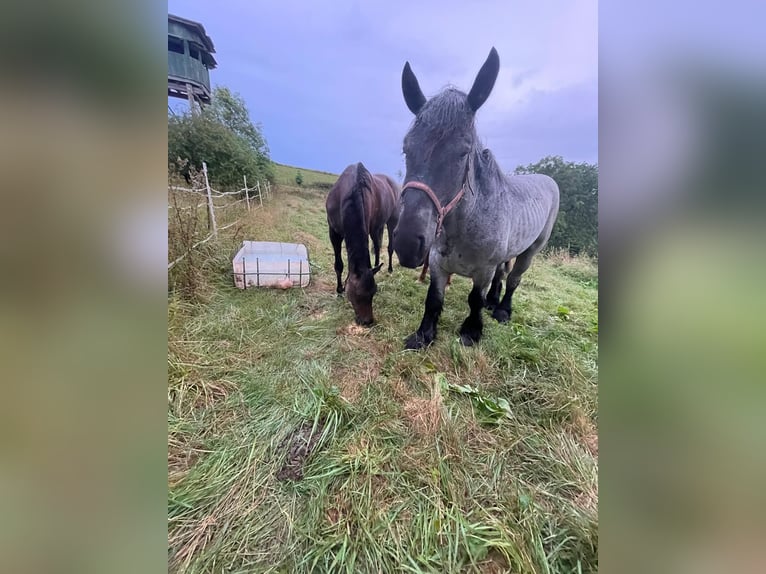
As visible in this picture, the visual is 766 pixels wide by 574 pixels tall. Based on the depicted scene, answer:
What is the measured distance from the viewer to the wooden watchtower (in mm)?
1549

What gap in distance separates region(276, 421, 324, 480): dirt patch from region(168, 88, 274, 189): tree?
212 cm

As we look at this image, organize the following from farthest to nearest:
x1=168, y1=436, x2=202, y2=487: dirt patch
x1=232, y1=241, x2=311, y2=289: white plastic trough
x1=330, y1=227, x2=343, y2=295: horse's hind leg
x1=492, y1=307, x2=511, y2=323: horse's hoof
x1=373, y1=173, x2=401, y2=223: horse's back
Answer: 1. x1=373, y1=173, x2=401, y2=223: horse's back
2. x1=330, y1=227, x2=343, y2=295: horse's hind leg
3. x1=492, y1=307, x2=511, y2=323: horse's hoof
4. x1=232, y1=241, x2=311, y2=289: white plastic trough
5. x1=168, y1=436, x2=202, y2=487: dirt patch

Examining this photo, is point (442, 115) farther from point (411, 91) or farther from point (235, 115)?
point (235, 115)

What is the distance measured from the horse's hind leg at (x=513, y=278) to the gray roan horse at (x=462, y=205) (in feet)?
0.03

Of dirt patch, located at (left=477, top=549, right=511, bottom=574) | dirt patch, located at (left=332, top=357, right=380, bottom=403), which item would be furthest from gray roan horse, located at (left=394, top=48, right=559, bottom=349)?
dirt patch, located at (left=477, top=549, right=511, bottom=574)

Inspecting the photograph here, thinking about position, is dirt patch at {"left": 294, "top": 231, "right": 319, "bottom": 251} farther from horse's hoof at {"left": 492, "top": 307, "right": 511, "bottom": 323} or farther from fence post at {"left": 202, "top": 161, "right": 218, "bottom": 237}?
horse's hoof at {"left": 492, "top": 307, "right": 511, "bottom": 323}

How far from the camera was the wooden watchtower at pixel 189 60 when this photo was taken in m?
1.55

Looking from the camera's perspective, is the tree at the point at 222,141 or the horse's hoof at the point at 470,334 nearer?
the tree at the point at 222,141

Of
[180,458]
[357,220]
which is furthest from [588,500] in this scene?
[357,220]

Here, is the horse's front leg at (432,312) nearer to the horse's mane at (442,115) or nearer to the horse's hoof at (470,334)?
the horse's hoof at (470,334)

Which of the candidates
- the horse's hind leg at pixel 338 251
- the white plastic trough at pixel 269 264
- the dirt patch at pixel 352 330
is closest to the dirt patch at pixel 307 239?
the white plastic trough at pixel 269 264

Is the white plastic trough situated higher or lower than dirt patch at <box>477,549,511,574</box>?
higher
